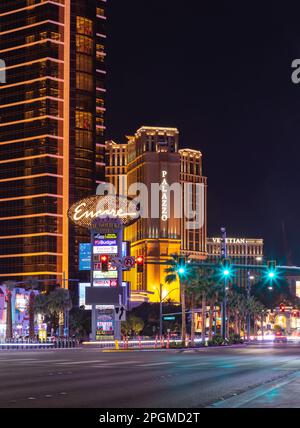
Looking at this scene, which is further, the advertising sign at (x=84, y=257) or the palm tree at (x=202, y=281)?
the advertising sign at (x=84, y=257)

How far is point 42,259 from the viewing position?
19675 cm

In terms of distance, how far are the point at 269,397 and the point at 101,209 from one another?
445ft

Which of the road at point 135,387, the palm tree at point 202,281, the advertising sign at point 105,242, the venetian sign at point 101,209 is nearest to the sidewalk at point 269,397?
the road at point 135,387

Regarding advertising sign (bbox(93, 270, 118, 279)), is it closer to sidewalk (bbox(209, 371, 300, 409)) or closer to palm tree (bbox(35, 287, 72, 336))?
palm tree (bbox(35, 287, 72, 336))

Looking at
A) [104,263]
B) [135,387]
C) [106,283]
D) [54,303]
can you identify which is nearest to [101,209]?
[54,303]

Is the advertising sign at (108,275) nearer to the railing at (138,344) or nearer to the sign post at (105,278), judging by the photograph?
the sign post at (105,278)

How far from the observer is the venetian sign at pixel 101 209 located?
156 metres

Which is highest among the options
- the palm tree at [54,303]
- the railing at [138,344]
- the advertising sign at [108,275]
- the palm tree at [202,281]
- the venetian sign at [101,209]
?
the venetian sign at [101,209]

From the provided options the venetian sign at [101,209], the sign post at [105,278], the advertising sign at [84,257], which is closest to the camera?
the sign post at [105,278]

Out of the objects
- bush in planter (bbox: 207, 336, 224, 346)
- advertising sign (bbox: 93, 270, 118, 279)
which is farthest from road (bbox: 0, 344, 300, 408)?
advertising sign (bbox: 93, 270, 118, 279)

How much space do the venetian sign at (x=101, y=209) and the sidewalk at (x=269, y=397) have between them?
128 m

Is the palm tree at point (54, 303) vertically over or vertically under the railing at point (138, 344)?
over
